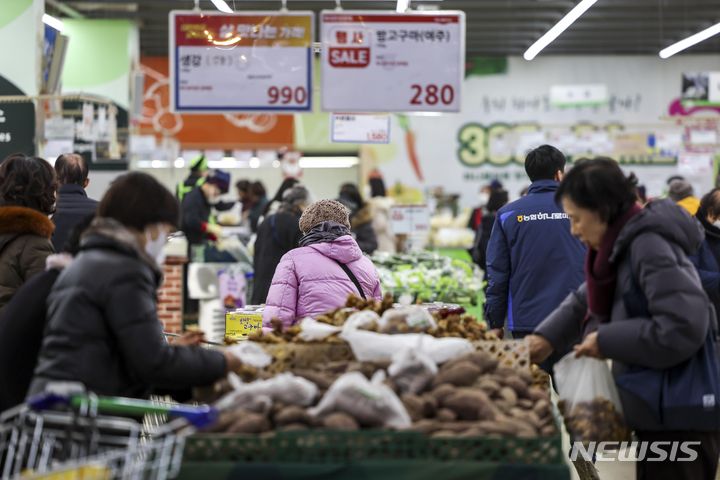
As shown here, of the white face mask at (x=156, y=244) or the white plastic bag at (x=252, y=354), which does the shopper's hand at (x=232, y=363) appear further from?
the white face mask at (x=156, y=244)

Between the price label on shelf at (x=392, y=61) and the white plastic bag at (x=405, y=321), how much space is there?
3.43 m

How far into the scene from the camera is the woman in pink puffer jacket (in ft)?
16.8

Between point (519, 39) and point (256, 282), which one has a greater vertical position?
point (519, 39)

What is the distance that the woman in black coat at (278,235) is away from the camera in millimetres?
7797

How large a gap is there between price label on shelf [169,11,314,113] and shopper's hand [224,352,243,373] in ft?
12.6

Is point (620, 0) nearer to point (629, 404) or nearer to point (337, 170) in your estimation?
point (337, 170)

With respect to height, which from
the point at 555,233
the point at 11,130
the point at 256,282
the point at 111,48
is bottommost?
the point at 256,282

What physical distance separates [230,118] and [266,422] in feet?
55.1

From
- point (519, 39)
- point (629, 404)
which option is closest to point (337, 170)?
point (519, 39)

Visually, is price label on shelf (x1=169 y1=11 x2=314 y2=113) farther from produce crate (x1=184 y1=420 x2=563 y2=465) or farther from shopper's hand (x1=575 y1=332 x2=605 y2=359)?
produce crate (x1=184 y1=420 x2=563 y2=465)

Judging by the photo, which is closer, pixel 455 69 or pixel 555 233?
pixel 555 233

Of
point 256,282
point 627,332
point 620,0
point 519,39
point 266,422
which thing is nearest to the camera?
point 266,422

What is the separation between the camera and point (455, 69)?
22.5 ft

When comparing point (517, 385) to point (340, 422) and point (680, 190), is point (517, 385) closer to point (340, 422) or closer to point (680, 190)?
point (340, 422)
